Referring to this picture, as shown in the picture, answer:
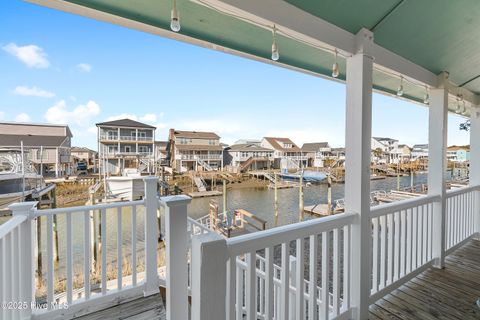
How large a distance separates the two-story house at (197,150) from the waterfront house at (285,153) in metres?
12.8

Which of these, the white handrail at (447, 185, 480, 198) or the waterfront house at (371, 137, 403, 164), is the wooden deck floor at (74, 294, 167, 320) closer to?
the white handrail at (447, 185, 480, 198)

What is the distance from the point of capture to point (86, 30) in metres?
3.82

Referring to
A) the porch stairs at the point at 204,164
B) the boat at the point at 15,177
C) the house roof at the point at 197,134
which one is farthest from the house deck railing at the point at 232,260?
the house roof at the point at 197,134

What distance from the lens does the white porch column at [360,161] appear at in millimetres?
1738

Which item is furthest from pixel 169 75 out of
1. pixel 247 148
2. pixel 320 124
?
pixel 247 148

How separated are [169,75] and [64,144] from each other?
2.89 m

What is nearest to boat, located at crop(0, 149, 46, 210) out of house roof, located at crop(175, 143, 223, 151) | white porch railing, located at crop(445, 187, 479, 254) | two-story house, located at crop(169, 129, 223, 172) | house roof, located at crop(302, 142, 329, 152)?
two-story house, located at crop(169, 129, 223, 172)

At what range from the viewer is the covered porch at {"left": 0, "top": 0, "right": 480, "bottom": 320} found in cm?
127

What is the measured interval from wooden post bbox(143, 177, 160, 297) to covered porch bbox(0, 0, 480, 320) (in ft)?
0.03

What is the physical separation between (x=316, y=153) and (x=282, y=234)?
2621 centimetres

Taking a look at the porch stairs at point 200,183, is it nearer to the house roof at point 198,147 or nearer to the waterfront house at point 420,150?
the house roof at point 198,147

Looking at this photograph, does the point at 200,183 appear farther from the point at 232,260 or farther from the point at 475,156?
the point at 232,260

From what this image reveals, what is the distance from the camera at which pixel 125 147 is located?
439cm

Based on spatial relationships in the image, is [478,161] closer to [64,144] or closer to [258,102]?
[64,144]
